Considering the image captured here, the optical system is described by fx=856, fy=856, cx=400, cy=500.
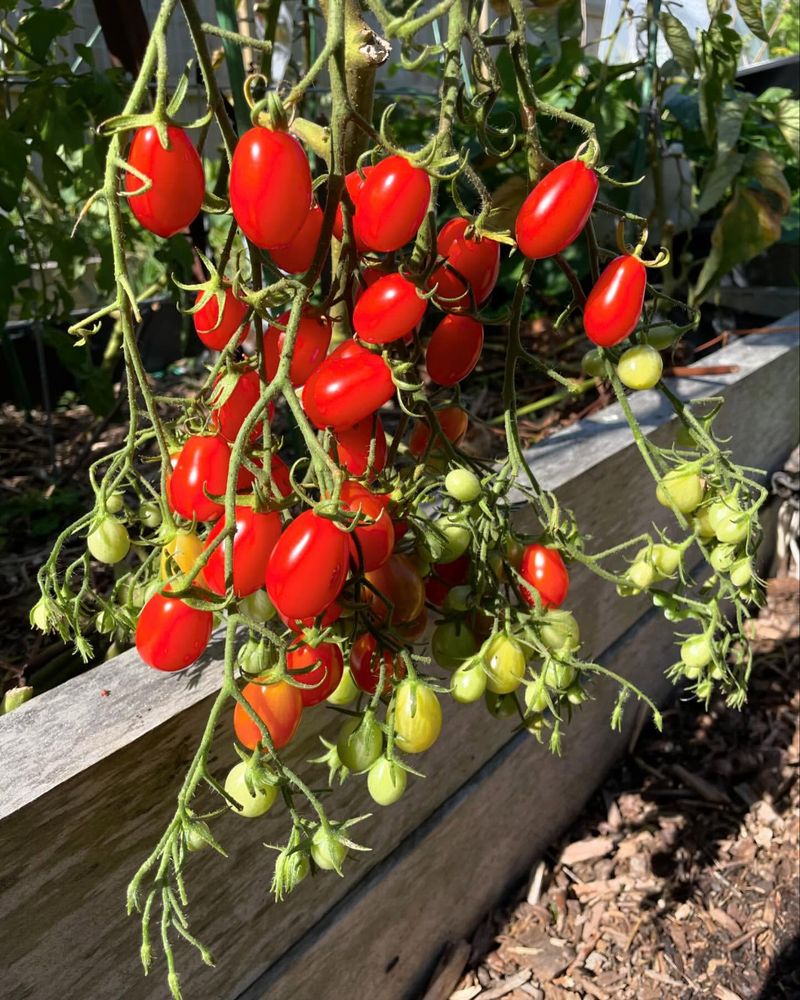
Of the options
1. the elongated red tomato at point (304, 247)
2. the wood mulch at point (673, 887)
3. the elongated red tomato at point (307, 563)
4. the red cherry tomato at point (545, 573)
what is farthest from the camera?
the wood mulch at point (673, 887)

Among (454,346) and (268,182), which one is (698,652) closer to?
(454,346)

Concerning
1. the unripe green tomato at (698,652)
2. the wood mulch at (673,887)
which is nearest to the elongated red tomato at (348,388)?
the unripe green tomato at (698,652)

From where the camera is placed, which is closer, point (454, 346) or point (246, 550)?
point (246, 550)

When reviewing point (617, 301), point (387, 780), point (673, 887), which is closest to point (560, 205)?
point (617, 301)

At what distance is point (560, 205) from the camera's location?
551 mm

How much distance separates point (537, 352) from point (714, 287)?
14.9 inches

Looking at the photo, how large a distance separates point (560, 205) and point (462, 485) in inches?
8.1

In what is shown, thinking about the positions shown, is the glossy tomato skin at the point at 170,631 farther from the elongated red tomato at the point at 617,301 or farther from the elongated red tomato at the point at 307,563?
the elongated red tomato at the point at 617,301

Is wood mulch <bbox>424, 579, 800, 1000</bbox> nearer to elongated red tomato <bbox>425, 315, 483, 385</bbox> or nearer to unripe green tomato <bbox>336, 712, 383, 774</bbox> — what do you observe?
unripe green tomato <bbox>336, 712, 383, 774</bbox>

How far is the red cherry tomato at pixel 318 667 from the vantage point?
54 centimetres

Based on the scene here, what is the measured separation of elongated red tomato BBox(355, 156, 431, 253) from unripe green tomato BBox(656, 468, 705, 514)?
313 millimetres

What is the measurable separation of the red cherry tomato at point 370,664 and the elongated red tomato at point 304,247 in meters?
0.26

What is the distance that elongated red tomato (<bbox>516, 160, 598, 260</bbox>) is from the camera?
550 mm

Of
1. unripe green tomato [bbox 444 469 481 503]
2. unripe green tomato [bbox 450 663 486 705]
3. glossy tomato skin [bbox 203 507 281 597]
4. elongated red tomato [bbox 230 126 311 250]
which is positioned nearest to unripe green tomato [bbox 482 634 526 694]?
unripe green tomato [bbox 450 663 486 705]
